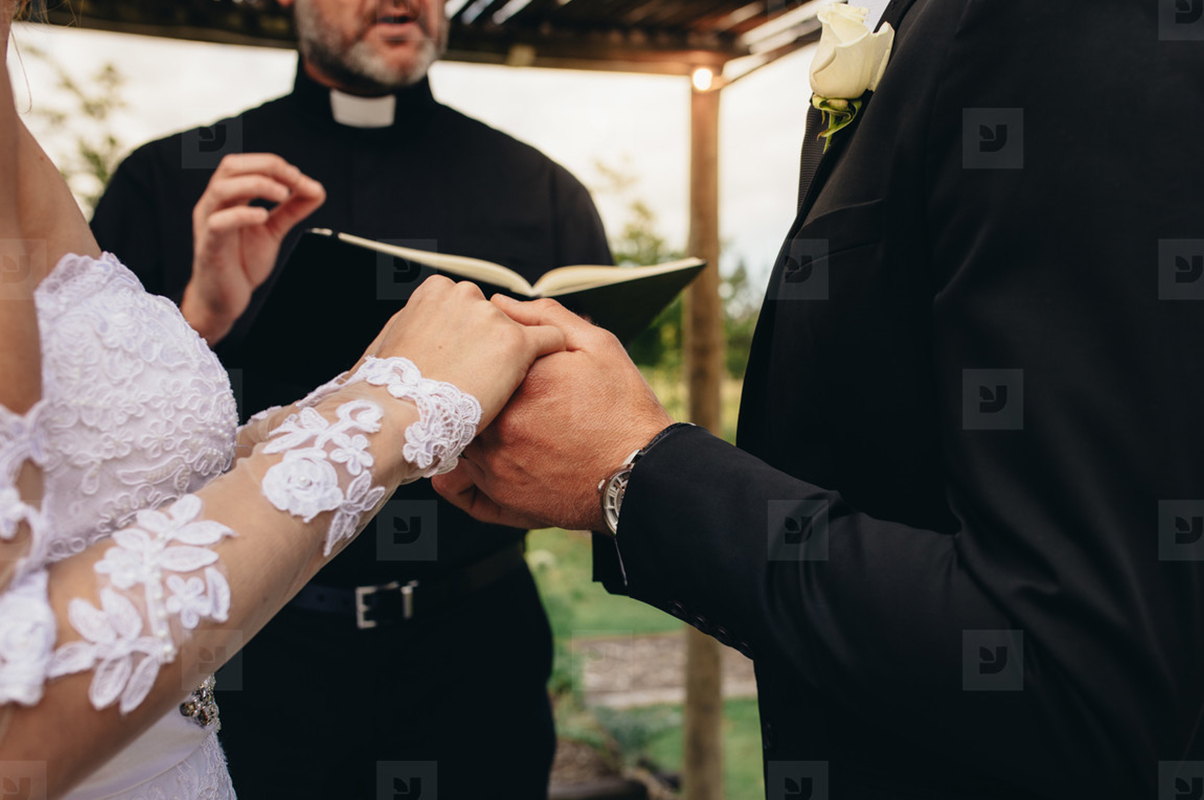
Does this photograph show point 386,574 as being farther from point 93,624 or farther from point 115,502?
point 93,624

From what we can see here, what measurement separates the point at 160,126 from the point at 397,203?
3.53 m

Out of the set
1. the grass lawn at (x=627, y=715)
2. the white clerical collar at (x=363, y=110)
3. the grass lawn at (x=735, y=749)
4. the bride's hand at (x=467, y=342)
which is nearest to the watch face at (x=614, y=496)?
the bride's hand at (x=467, y=342)

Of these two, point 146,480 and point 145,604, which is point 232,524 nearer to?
point 145,604

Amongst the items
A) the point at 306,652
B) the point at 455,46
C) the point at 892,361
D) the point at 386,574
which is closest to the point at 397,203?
the point at 455,46

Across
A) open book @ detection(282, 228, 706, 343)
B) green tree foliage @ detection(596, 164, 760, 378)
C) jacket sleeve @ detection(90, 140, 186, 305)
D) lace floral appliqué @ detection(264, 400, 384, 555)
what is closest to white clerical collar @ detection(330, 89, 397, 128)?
jacket sleeve @ detection(90, 140, 186, 305)

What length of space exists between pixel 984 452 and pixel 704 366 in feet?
9.47

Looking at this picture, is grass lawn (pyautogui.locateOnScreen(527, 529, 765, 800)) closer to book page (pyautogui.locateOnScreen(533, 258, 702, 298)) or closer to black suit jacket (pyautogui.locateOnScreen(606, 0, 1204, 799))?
book page (pyautogui.locateOnScreen(533, 258, 702, 298))

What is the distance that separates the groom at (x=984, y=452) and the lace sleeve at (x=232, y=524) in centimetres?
29

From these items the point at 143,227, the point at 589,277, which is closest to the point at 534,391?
the point at 589,277

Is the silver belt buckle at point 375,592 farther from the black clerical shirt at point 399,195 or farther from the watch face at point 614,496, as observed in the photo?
the watch face at point 614,496

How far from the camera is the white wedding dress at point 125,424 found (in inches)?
39.6

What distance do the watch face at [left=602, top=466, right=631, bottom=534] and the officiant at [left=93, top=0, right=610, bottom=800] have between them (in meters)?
0.81

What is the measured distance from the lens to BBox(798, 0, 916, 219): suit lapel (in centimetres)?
116

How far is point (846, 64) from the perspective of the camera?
111 centimetres
